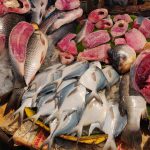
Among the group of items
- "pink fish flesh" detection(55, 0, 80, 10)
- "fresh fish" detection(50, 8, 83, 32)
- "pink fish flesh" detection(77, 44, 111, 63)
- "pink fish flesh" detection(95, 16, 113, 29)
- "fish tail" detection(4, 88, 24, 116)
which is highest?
"pink fish flesh" detection(55, 0, 80, 10)

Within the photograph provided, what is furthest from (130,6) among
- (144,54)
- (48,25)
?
(144,54)

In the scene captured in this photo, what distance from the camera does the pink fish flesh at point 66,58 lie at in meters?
4.43

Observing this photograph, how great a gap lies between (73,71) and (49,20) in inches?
44.0

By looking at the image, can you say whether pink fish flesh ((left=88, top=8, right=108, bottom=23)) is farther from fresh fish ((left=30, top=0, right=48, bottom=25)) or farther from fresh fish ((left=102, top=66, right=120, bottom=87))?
fresh fish ((left=102, top=66, right=120, bottom=87))

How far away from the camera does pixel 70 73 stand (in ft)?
13.3

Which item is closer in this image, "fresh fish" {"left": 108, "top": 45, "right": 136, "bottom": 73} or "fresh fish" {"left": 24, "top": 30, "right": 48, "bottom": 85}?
"fresh fish" {"left": 108, "top": 45, "right": 136, "bottom": 73}

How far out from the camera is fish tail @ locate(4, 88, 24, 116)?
4113 millimetres

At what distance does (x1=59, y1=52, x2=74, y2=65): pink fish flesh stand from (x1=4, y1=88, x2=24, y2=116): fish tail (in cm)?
62

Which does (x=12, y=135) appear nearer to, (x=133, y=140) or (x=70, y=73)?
(x=70, y=73)

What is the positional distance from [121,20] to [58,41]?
851 millimetres

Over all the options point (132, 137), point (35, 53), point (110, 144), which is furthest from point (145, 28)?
point (110, 144)

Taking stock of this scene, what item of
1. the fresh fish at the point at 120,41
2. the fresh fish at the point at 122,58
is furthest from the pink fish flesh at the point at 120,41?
the fresh fish at the point at 122,58

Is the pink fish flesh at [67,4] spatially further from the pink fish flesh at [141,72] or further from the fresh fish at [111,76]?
the pink fish flesh at [141,72]

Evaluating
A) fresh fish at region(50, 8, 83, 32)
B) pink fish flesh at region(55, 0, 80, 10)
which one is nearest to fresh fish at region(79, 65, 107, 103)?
fresh fish at region(50, 8, 83, 32)
